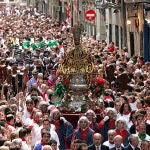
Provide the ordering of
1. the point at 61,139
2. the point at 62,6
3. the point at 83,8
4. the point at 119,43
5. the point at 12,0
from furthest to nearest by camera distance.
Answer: the point at 12,0, the point at 62,6, the point at 83,8, the point at 119,43, the point at 61,139

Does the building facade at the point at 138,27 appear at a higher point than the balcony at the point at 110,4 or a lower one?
lower

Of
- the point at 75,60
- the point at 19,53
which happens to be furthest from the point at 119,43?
the point at 75,60

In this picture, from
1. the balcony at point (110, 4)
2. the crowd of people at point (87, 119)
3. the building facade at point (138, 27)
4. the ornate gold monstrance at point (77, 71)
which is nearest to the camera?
the crowd of people at point (87, 119)

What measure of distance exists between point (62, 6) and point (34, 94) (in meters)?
70.4

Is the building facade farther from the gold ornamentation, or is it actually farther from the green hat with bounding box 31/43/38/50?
the gold ornamentation

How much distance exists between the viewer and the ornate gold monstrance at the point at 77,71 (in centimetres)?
2284

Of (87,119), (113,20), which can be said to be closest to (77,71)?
(87,119)

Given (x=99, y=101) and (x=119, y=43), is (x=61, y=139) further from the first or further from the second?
(x=119, y=43)

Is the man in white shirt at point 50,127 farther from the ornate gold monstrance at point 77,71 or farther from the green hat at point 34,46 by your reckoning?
the green hat at point 34,46

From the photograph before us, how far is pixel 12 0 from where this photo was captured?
16188 centimetres

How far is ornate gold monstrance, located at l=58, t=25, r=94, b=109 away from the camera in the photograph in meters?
22.8

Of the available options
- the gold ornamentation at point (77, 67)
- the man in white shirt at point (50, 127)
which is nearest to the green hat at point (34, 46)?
the gold ornamentation at point (77, 67)

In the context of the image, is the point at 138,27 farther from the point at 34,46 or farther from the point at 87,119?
the point at 87,119

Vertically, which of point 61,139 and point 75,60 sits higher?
point 75,60
